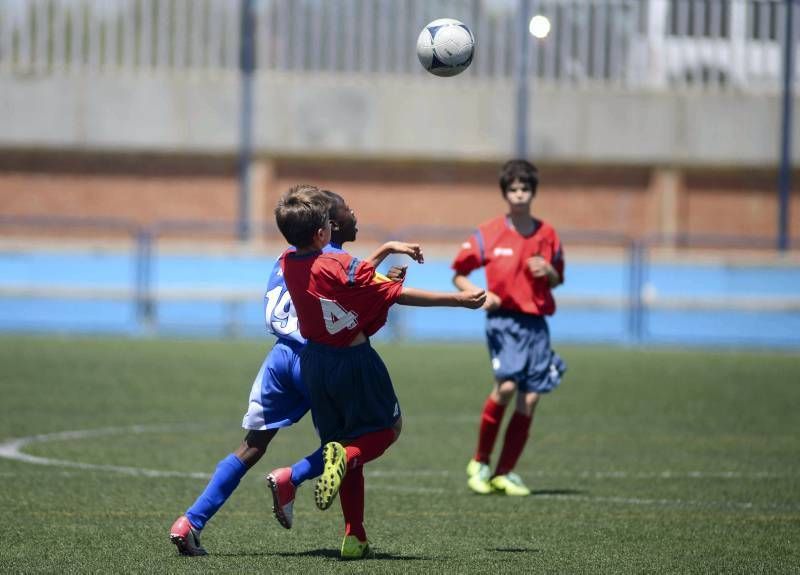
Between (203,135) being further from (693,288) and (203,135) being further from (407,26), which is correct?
(693,288)

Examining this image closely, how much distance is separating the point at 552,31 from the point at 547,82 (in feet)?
2.74

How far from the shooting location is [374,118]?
24688mm

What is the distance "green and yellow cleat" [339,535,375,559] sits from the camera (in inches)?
255

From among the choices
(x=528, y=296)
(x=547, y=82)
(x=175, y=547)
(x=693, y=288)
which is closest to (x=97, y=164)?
(x=547, y=82)

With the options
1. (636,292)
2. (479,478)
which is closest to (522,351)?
(479,478)

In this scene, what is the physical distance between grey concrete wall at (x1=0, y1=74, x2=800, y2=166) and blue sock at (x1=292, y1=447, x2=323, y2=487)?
1835 centimetres

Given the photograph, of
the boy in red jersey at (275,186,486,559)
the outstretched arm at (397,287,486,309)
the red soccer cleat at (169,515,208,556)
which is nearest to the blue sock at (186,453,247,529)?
the red soccer cleat at (169,515,208,556)

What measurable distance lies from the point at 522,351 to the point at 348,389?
110 inches

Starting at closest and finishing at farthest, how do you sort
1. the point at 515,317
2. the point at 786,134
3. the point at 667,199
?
1. the point at 515,317
2. the point at 786,134
3. the point at 667,199

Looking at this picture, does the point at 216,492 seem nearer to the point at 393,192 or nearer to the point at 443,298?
the point at 443,298

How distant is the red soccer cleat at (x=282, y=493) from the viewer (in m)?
6.37

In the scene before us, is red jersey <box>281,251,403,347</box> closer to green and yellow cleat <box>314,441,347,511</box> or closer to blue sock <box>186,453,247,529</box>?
green and yellow cleat <box>314,441,347,511</box>

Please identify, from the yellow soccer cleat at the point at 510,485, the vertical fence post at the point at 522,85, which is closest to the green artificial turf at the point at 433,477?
the yellow soccer cleat at the point at 510,485

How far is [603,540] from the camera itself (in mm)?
7062
